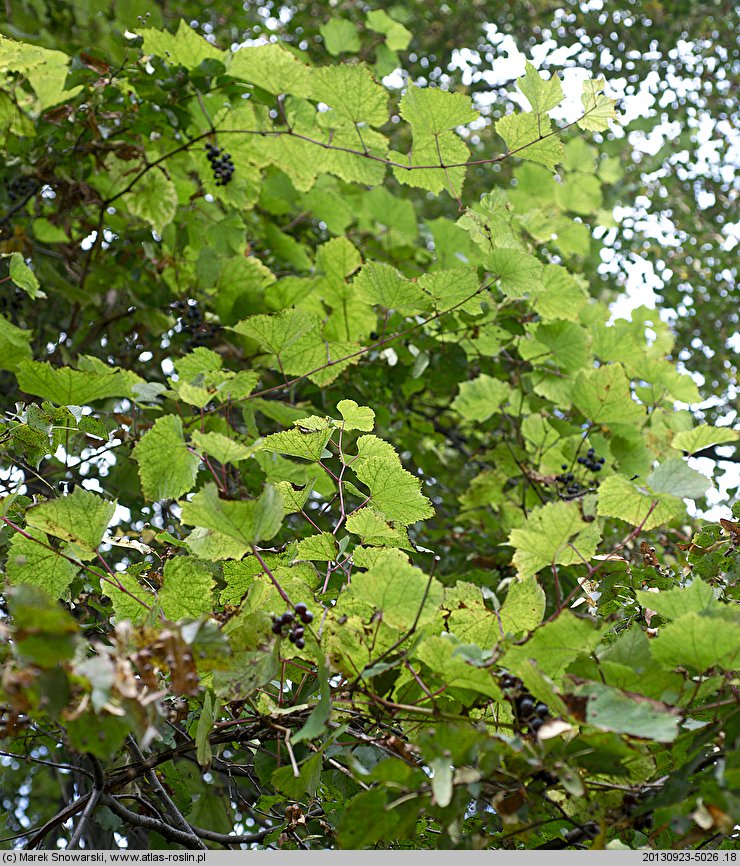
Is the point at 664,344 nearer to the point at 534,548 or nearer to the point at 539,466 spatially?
the point at 539,466

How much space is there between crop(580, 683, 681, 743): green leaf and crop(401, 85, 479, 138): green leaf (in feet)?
3.43

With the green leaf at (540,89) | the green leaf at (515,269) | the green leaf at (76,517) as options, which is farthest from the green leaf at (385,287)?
the green leaf at (76,517)

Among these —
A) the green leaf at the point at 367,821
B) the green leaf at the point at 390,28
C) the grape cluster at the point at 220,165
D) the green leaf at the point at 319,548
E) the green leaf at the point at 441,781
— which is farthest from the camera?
the green leaf at the point at 390,28

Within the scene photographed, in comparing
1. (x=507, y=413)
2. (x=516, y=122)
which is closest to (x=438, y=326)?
(x=507, y=413)

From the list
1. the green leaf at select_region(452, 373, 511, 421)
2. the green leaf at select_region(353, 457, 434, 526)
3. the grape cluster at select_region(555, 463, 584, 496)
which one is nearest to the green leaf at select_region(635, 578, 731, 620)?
the green leaf at select_region(353, 457, 434, 526)

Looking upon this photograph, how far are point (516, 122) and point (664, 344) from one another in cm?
129

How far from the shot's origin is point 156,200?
76.7 inches

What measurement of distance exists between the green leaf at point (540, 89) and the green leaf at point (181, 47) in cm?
75

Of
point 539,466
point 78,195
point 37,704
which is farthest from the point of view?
point 539,466

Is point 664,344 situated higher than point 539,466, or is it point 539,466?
point 664,344

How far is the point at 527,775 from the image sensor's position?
2.36 ft

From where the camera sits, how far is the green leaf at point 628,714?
63cm

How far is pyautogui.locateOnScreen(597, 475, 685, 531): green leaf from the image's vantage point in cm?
97

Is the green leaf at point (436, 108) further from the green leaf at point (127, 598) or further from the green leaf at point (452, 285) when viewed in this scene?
the green leaf at point (127, 598)
